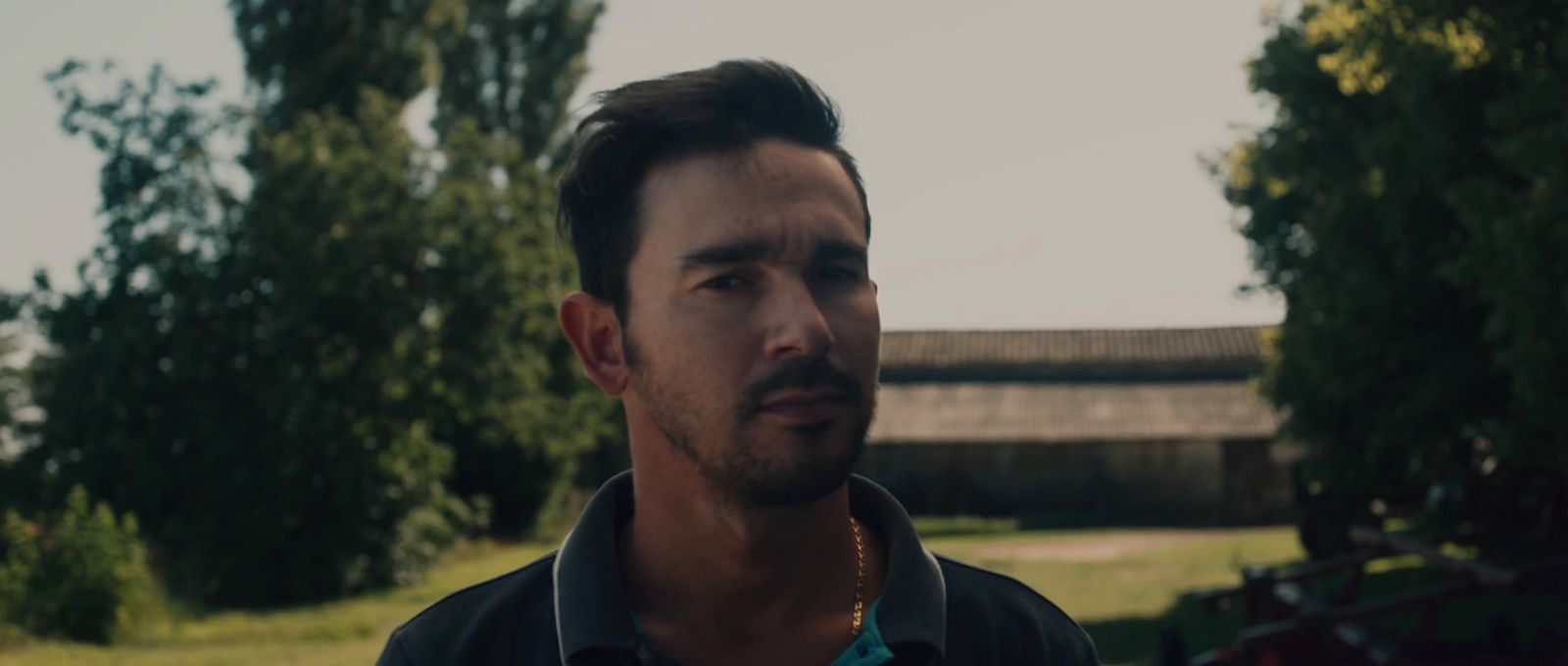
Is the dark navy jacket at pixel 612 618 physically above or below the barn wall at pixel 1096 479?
above

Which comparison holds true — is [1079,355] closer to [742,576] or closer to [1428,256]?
[1428,256]

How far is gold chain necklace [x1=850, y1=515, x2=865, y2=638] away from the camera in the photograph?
2.36 metres

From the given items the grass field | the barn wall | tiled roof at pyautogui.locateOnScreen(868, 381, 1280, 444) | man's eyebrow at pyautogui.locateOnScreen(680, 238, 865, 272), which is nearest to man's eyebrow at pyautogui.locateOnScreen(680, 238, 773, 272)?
man's eyebrow at pyautogui.locateOnScreen(680, 238, 865, 272)

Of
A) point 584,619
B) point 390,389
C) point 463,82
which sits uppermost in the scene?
point 584,619

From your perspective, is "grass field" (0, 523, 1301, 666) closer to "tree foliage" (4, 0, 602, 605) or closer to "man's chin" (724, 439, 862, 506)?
"tree foliage" (4, 0, 602, 605)

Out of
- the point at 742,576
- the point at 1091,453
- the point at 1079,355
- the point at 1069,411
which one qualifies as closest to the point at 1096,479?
the point at 1091,453

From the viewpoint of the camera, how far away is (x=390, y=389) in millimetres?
25438

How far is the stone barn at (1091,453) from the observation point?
1529 inches

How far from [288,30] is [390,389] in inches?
278

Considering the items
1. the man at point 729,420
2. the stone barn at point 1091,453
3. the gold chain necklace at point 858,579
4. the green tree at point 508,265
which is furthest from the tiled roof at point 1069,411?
→ the man at point 729,420

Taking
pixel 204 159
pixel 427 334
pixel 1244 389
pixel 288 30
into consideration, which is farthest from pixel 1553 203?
pixel 1244 389

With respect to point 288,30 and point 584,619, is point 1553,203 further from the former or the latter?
point 288,30

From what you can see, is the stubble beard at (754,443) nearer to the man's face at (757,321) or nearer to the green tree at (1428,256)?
the man's face at (757,321)

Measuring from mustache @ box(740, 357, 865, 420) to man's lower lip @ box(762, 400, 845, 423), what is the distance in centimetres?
2
